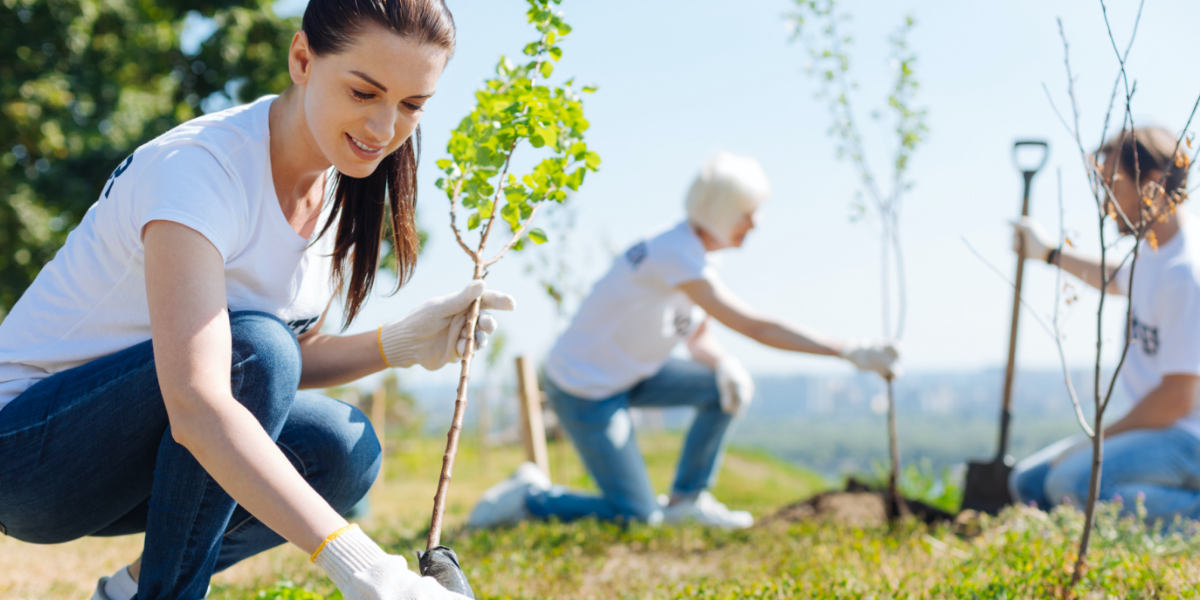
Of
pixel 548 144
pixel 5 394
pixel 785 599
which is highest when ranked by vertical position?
pixel 548 144

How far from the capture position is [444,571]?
4.83 ft

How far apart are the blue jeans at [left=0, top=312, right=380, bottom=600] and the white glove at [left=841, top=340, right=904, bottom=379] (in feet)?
8.54

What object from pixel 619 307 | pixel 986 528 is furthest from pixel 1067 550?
pixel 619 307

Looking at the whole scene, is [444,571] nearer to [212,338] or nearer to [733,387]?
[212,338]

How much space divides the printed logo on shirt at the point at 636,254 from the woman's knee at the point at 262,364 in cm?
231

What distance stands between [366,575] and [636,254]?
270 cm

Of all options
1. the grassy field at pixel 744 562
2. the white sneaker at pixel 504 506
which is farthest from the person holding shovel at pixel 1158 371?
the white sneaker at pixel 504 506

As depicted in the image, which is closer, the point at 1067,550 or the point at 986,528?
the point at 1067,550

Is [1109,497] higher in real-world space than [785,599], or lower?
lower

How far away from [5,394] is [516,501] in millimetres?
2607

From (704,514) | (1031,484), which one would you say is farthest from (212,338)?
(1031,484)

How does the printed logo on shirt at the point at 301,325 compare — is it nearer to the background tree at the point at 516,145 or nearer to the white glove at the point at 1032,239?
the background tree at the point at 516,145

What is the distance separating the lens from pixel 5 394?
1.72m

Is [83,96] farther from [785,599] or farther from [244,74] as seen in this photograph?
[785,599]
